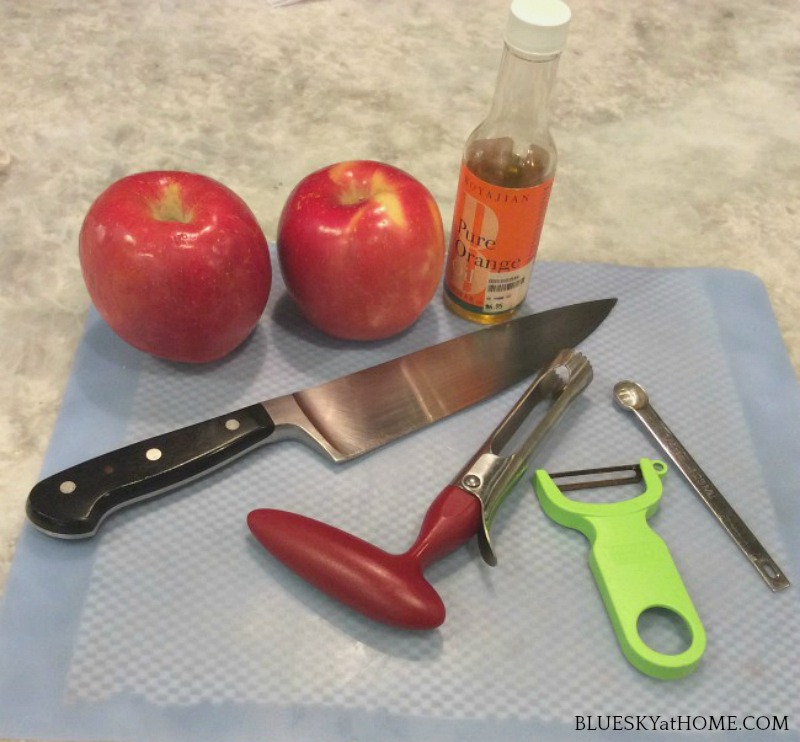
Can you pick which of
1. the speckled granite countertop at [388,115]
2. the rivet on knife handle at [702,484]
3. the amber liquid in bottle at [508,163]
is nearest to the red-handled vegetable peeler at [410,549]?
the rivet on knife handle at [702,484]

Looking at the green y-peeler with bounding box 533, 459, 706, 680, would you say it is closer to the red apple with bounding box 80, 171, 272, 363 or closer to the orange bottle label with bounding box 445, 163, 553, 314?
the orange bottle label with bounding box 445, 163, 553, 314

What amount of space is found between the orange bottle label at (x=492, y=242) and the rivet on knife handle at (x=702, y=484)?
0.14 metres

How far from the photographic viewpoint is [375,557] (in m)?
0.56

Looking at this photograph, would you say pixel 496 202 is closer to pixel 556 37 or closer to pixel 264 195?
pixel 556 37

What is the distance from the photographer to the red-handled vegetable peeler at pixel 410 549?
55cm

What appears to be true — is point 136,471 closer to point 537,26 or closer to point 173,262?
point 173,262

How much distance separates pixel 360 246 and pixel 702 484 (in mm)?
339

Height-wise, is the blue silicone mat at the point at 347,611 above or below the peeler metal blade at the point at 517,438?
below

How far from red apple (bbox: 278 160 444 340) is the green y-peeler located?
19 cm

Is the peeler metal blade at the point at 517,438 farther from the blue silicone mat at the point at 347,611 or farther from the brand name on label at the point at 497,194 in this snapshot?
the brand name on label at the point at 497,194

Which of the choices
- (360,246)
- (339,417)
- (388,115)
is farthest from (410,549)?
(388,115)

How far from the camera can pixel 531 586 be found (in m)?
0.61

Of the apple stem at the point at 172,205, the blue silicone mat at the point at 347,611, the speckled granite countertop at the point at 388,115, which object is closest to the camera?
the blue silicone mat at the point at 347,611

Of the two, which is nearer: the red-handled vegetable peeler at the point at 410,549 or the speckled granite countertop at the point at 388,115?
the red-handled vegetable peeler at the point at 410,549
